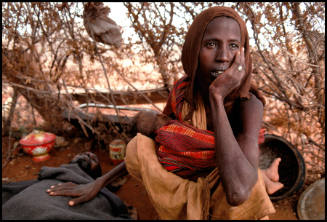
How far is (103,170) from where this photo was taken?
3.02 m

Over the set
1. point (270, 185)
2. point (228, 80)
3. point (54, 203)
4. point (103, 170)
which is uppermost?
point (228, 80)

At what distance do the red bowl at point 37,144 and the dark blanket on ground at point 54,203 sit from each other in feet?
4.16

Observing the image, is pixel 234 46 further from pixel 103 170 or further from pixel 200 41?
pixel 103 170

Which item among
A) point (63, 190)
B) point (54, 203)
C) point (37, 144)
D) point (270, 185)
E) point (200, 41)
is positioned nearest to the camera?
point (200, 41)

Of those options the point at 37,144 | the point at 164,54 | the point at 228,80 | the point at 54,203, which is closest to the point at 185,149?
the point at 228,80

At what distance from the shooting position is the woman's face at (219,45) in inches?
42.4

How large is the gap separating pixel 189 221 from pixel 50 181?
130 cm

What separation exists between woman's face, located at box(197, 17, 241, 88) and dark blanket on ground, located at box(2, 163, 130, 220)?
1306 mm

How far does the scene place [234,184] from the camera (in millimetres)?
908

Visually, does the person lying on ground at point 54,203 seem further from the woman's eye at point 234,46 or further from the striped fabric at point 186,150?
the woman's eye at point 234,46

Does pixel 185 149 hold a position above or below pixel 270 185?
above

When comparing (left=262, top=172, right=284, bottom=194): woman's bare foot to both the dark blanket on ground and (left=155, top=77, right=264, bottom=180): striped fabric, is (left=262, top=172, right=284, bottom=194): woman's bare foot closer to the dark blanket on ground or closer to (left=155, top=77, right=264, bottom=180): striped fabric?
(left=155, top=77, right=264, bottom=180): striped fabric

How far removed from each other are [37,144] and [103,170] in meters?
1.08

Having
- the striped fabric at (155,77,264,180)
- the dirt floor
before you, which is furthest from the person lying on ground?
the striped fabric at (155,77,264,180)
